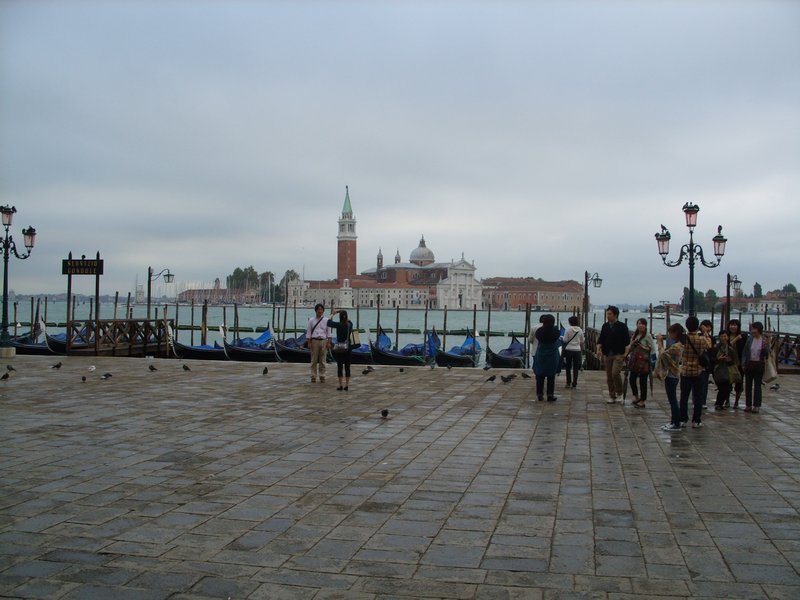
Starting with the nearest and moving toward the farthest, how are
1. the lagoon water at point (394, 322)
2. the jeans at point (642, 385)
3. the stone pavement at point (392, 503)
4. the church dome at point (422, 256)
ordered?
the stone pavement at point (392, 503) < the jeans at point (642, 385) < the lagoon water at point (394, 322) < the church dome at point (422, 256)

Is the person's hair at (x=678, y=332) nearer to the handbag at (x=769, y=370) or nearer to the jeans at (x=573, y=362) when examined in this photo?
the handbag at (x=769, y=370)

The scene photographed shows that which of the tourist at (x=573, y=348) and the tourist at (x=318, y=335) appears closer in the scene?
the tourist at (x=573, y=348)

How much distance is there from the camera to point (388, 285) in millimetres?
129000

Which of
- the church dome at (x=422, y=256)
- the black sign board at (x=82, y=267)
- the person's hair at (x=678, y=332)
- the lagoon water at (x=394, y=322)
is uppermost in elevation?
the church dome at (x=422, y=256)

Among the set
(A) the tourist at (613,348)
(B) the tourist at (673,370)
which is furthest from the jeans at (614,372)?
(B) the tourist at (673,370)

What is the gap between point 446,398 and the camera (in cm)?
984

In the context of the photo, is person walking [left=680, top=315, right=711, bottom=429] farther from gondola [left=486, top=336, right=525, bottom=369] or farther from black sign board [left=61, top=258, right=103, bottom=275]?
gondola [left=486, top=336, right=525, bottom=369]

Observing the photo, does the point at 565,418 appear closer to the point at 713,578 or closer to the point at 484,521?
the point at 484,521

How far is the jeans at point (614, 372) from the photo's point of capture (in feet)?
30.3

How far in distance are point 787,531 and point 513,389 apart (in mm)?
7044

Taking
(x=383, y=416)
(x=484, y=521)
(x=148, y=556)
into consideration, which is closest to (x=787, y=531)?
(x=484, y=521)

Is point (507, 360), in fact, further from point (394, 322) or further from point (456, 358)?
point (394, 322)

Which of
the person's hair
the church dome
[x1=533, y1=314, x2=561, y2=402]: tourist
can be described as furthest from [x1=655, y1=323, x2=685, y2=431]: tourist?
the church dome

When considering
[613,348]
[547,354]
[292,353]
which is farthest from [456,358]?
[613,348]
